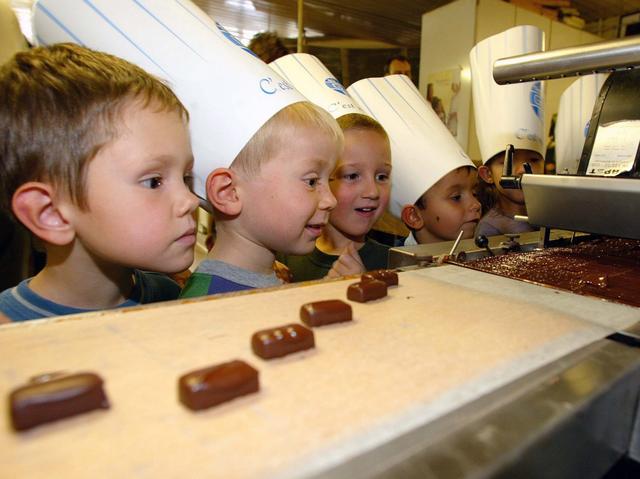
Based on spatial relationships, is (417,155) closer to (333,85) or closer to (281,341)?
(333,85)

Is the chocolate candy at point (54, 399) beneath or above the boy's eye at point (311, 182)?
beneath

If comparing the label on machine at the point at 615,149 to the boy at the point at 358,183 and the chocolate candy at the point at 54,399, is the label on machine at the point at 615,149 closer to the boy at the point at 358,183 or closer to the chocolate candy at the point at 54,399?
the boy at the point at 358,183

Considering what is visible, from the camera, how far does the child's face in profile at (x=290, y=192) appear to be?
2.72ft

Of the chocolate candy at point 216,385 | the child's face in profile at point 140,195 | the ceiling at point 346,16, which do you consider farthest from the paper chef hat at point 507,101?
the ceiling at point 346,16

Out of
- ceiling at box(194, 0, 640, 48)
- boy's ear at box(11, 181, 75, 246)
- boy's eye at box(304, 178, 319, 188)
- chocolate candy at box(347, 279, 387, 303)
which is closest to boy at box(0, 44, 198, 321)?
boy's ear at box(11, 181, 75, 246)

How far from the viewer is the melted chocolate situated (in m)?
0.56

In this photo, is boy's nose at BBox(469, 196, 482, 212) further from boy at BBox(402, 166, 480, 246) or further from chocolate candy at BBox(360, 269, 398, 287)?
chocolate candy at BBox(360, 269, 398, 287)

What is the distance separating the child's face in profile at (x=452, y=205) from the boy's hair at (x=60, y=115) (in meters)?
0.88

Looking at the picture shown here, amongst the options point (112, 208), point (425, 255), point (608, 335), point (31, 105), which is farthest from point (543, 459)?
point (31, 105)

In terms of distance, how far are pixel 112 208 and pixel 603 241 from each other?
88 cm

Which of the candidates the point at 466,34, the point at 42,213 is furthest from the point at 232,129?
the point at 466,34

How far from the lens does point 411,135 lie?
121 centimetres

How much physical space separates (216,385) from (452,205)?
1.17 meters

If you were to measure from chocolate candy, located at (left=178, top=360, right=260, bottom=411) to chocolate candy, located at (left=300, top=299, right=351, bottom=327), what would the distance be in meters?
0.11
